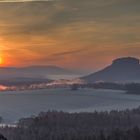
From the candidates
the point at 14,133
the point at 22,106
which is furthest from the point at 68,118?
the point at 22,106

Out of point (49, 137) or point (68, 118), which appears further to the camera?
point (68, 118)

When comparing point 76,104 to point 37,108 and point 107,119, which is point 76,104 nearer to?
→ point 37,108

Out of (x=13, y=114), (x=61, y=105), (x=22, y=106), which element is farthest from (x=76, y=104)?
(x=13, y=114)

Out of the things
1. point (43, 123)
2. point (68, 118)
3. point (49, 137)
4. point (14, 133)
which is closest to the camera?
point (49, 137)

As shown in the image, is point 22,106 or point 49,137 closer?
point 49,137

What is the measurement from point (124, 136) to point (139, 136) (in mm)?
3888

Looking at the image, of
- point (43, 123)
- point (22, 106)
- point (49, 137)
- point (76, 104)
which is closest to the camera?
point (49, 137)

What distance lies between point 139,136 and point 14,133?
3109cm

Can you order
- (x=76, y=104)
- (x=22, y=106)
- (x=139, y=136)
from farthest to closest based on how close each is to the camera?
(x=76, y=104), (x=22, y=106), (x=139, y=136)

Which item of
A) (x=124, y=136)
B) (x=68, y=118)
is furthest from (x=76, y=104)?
(x=124, y=136)

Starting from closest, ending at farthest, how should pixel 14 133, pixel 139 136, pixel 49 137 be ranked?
pixel 139 136
pixel 49 137
pixel 14 133

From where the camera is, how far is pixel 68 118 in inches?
4729

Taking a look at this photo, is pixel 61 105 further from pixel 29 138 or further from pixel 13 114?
pixel 29 138

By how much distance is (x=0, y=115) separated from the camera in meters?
154
